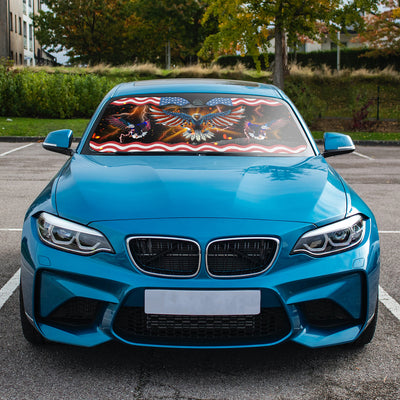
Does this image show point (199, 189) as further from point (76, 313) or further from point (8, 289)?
point (8, 289)

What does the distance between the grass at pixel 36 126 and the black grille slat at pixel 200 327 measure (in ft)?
54.0

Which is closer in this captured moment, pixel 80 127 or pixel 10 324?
pixel 10 324

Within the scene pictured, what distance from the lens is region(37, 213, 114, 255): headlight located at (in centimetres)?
301

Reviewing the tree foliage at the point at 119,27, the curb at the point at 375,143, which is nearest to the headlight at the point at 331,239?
the curb at the point at 375,143

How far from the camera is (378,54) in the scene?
3778 cm

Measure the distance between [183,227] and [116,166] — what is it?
103 centimetres

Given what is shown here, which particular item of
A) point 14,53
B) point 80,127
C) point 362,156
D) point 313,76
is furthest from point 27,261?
point 14,53

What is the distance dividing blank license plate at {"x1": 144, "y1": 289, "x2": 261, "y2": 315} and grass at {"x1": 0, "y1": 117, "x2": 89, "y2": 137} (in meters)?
16.5

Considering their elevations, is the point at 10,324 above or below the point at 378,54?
below

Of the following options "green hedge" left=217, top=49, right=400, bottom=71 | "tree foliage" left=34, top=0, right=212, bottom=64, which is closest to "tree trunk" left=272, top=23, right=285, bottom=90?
"green hedge" left=217, top=49, right=400, bottom=71

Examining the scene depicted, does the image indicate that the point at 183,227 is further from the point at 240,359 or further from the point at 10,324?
the point at 10,324

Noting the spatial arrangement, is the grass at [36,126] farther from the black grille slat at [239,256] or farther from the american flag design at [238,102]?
the black grille slat at [239,256]

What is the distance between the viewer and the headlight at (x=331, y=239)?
302cm

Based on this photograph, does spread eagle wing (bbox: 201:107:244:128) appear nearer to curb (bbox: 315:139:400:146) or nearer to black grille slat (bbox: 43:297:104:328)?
A: black grille slat (bbox: 43:297:104:328)
